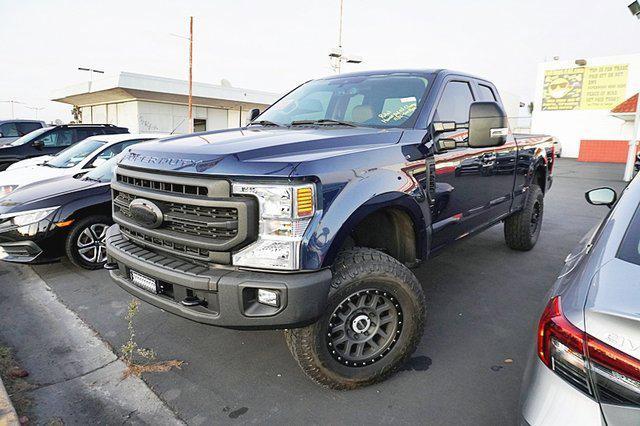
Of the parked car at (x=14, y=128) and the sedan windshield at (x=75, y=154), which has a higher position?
the parked car at (x=14, y=128)

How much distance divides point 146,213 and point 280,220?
91 cm

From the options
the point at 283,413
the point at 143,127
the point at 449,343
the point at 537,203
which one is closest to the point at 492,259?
the point at 537,203

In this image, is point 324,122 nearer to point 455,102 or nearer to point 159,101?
point 455,102

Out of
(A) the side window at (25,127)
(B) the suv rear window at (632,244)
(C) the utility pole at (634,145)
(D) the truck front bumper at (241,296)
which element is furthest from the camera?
(C) the utility pole at (634,145)

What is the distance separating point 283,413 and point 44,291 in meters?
3.17

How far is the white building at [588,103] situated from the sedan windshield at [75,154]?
32135 mm

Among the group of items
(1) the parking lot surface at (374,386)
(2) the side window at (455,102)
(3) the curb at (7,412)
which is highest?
(2) the side window at (455,102)

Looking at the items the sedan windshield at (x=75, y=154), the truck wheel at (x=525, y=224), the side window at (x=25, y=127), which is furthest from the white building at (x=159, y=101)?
the truck wheel at (x=525, y=224)

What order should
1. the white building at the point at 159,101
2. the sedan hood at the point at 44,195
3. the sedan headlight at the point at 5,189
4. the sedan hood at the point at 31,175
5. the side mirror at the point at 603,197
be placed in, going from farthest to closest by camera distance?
1. the white building at the point at 159,101
2. the sedan headlight at the point at 5,189
3. the sedan hood at the point at 31,175
4. the sedan hood at the point at 44,195
5. the side mirror at the point at 603,197

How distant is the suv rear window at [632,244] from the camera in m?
1.50

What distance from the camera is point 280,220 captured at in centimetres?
217

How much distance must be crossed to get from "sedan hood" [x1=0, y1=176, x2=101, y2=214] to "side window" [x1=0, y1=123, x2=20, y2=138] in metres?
10.4

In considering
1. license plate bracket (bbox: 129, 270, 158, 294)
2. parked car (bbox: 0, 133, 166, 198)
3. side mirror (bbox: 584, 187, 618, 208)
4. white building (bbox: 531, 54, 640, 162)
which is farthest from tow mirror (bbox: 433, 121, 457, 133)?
white building (bbox: 531, 54, 640, 162)

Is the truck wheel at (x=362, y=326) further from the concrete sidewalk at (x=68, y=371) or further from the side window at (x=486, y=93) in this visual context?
the side window at (x=486, y=93)
